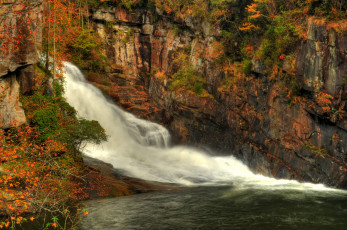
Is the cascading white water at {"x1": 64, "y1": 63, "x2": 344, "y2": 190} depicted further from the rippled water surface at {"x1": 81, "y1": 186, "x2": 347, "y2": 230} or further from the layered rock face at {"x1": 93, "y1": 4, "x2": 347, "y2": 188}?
the rippled water surface at {"x1": 81, "y1": 186, "x2": 347, "y2": 230}

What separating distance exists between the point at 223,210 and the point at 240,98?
12.2 m

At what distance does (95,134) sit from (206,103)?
41.9ft

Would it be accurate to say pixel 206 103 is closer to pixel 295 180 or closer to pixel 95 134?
pixel 295 180

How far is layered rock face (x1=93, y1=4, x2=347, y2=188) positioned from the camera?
712 inches

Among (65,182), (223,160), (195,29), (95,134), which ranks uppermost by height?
(195,29)

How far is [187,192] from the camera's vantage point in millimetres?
18281

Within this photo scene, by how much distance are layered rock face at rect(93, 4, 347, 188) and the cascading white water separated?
4.05 ft

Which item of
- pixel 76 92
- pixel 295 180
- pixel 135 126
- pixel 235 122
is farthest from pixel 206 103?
pixel 76 92

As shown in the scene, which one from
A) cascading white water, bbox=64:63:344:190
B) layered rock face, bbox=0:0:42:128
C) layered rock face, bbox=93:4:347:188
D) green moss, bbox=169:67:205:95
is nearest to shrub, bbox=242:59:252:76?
layered rock face, bbox=93:4:347:188

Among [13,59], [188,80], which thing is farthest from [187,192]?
[188,80]

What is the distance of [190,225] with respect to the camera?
12.5 metres

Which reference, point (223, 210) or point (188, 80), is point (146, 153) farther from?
point (223, 210)

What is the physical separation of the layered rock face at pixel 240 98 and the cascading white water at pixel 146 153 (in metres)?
1.23

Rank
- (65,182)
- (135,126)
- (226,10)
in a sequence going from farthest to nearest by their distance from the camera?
(135,126) < (226,10) < (65,182)
